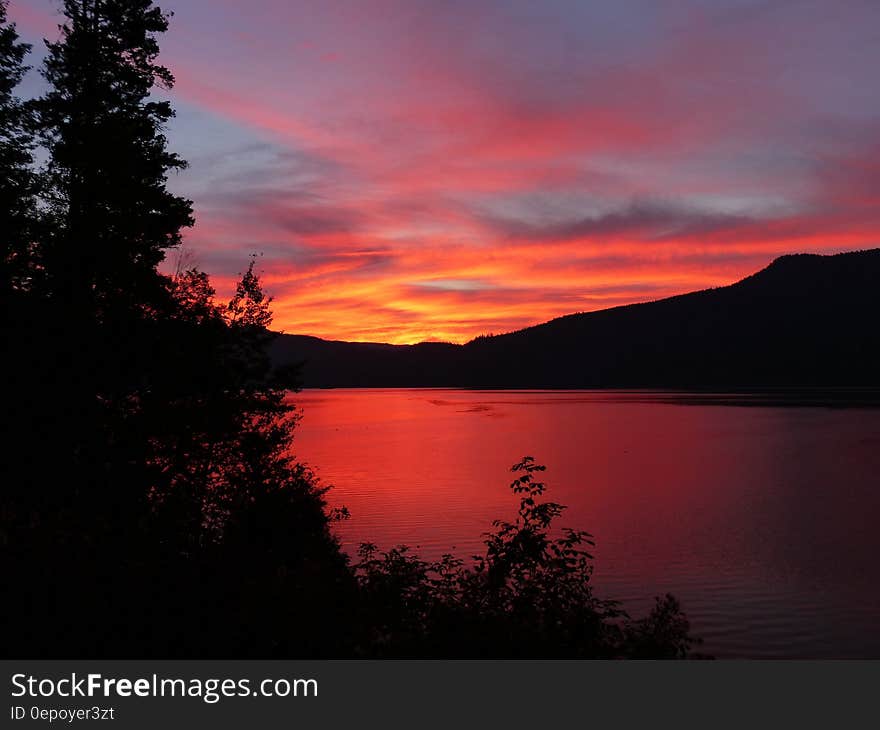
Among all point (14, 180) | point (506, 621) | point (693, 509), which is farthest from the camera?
point (693, 509)

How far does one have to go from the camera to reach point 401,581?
54.4 feet

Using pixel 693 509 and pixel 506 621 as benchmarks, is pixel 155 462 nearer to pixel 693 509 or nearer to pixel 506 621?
pixel 506 621

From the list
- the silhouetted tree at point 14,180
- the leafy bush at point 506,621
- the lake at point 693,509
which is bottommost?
the lake at point 693,509

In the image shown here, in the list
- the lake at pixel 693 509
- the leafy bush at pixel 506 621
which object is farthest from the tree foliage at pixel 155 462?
the lake at pixel 693 509

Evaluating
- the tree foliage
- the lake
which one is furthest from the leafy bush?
the lake

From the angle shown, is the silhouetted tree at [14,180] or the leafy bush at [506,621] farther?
the silhouetted tree at [14,180]

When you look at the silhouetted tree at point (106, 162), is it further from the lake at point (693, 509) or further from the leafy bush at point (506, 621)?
the lake at point (693, 509)

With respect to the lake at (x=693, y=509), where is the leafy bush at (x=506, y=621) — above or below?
above

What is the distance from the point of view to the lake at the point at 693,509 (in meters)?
28.9

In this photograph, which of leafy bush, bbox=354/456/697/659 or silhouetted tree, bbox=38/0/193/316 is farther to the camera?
silhouetted tree, bbox=38/0/193/316

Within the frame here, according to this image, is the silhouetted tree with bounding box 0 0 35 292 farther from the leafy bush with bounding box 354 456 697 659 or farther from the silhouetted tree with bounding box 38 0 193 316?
the leafy bush with bounding box 354 456 697 659

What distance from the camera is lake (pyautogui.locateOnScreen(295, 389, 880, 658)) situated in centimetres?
2889

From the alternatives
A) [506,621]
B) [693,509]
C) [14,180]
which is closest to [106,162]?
[14,180]

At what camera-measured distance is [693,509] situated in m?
54.1
